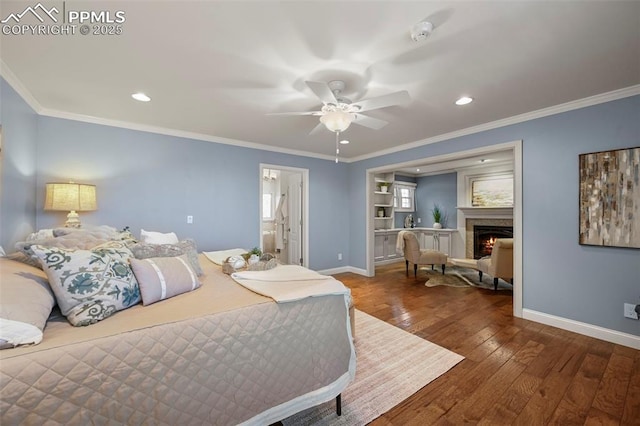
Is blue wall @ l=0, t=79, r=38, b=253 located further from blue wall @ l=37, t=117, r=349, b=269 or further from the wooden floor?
the wooden floor

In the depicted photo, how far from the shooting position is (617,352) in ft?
7.69

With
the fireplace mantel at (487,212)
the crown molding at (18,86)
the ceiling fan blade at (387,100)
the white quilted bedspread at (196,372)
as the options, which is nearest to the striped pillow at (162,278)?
the white quilted bedspread at (196,372)

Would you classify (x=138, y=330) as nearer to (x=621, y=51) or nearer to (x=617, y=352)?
(x=621, y=51)

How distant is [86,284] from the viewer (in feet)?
4.05

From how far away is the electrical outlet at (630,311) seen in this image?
242 cm

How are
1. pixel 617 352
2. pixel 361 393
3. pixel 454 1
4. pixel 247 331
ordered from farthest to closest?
pixel 617 352 → pixel 361 393 → pixel 454 1 → pixel 247 331

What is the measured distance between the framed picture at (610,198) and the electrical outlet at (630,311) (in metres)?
0.57

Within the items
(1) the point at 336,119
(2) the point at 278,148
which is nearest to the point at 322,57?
(1) the point at 336,119

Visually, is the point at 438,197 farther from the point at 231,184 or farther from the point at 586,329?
the point at 231,184

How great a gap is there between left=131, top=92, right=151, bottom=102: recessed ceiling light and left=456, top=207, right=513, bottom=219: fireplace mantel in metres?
6.53

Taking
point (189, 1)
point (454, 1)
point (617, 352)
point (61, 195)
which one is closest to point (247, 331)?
point (189, 1)

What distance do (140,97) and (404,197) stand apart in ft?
20.7

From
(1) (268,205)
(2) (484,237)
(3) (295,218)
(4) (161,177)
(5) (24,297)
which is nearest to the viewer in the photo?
(5) (24,297)

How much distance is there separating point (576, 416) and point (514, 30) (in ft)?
8.17
